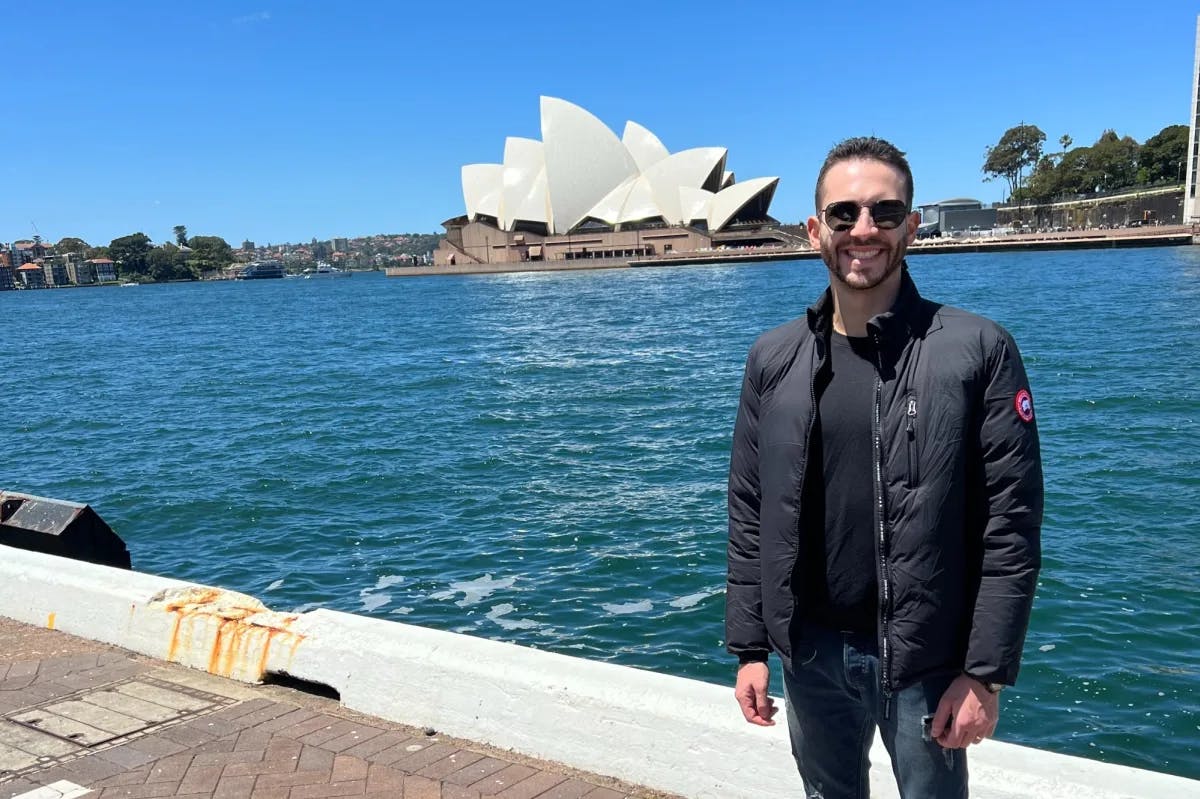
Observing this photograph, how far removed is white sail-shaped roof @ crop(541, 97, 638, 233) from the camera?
67.9 m

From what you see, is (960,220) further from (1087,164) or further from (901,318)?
(901,318)

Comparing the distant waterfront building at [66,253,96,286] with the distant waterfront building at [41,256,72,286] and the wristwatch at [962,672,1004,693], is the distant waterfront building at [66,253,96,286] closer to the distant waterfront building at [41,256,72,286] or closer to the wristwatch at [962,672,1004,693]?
the distant waterfront building at [41,256,72,286]

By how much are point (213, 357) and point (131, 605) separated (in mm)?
23158

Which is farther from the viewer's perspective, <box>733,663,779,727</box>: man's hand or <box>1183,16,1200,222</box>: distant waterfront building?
<box>1183,16,1200,222</box>: distant waterfront building

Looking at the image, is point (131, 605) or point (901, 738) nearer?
point (901, 738)

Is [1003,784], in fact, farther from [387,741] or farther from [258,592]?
[258,592]

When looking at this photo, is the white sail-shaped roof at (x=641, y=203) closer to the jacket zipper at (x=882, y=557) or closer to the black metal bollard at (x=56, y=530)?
the black metal bollard at (x=56, y=530)

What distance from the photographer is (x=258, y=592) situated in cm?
629

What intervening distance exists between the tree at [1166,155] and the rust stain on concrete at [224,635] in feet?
253

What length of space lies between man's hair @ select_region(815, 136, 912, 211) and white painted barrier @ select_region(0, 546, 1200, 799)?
133 centimetres

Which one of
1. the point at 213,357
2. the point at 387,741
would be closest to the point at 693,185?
the point at 213,357

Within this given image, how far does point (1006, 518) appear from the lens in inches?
55.4

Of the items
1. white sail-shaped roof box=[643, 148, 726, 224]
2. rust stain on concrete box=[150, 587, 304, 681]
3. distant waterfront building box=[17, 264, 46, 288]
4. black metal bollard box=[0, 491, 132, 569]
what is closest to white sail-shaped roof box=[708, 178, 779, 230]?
white sail-shaped roof box=[643, 148, 726, 224]

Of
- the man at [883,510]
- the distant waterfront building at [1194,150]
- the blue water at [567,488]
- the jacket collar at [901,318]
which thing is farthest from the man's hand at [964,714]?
the distant waterfront building at [1194,150]
